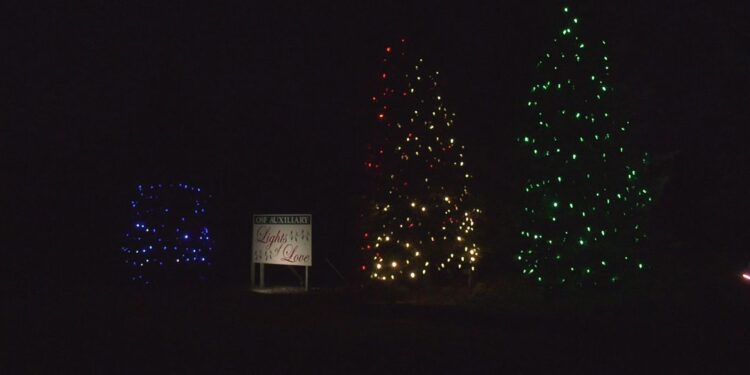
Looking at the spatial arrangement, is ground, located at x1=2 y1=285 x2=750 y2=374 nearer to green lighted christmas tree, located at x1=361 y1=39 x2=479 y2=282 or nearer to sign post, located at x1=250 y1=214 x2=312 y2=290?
green lighted christmas tree, located at x1=361 y1=39 x2=479 y2=282

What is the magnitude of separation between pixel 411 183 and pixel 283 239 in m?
4.55

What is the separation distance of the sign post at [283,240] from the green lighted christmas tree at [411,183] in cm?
243

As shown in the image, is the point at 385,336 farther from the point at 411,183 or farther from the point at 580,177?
the point at 411,183

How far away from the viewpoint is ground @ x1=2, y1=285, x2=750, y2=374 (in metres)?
9.48

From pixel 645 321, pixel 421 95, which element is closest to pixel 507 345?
pixel 645 321

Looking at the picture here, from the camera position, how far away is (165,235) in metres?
22.2

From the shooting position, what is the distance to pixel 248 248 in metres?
29.9

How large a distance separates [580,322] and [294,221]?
30.1 ft

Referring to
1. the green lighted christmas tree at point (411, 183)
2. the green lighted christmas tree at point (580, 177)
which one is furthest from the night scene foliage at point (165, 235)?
the green lighted christmas tree at point (580, 177)

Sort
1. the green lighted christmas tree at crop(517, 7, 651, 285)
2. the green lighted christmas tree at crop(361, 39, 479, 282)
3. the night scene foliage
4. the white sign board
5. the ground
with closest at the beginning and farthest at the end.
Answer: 1. the ground
2. the green lighted christmas tree at crop(517, 7, 651, 285)
3. the green lighted christmas tree at crop(361, 39, 479, 282)
4. the white sign board
5. the night scene foliage

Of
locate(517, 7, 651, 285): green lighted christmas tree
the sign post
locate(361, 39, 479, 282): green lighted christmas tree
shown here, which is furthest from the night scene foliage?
locate(517, 7, 651, 285): green lighted christmas tree

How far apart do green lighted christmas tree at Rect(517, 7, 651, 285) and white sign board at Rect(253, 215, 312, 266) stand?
640 centimetres

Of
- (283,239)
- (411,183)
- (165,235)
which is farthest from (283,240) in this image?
(411,183)

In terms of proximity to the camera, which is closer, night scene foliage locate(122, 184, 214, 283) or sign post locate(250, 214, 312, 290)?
sign post locate(250, 214, 312, 290)
